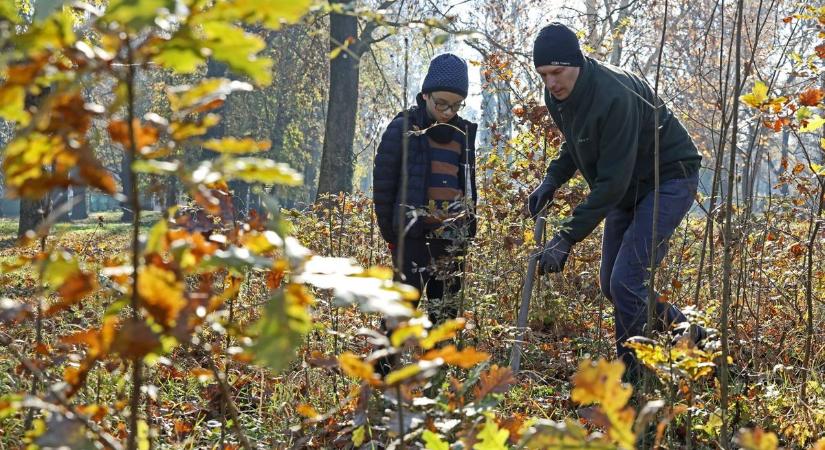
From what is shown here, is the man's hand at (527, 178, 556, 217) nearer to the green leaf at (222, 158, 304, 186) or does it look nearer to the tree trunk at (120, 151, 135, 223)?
the tree trunk at (120, 151, 135, 223)

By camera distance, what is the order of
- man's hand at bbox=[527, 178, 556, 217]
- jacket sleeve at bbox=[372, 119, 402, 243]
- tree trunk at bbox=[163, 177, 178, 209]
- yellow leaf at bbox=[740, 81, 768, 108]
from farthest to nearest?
jacket sleeve at bbox=[372, 119, 402, 243]
man's hand at bbox=[527, 178, 556, 217]
yellow leaf at bbox=[740, 81, 768, 108]
tree trunk at bbox=[163, 177, 178, 209]

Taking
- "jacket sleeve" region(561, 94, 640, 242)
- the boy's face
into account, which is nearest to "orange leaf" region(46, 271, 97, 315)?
"jacket sleeve" region(561, 94, 640, 242)

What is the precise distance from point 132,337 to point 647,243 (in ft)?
9.94

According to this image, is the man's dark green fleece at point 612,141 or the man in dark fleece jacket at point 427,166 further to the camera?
the man in dark fleece jacket at point 427,166

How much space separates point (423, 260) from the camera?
421 centimetres

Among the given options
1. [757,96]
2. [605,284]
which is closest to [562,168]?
[605,284]

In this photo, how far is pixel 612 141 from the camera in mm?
3350

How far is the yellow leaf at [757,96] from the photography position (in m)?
2.34

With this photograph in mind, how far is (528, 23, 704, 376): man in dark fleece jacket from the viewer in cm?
336

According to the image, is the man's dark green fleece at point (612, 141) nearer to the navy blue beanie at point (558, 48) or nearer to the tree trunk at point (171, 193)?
the navy blue beanie at point (558, 48)

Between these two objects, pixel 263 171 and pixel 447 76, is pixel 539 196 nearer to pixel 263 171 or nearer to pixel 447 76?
pixel 447 76

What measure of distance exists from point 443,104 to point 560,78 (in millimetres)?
797

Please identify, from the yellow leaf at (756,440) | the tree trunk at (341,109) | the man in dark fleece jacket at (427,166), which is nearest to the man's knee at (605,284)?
the man in dark fleece jacket at (427,166)

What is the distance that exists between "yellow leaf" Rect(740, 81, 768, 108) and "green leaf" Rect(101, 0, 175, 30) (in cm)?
202
